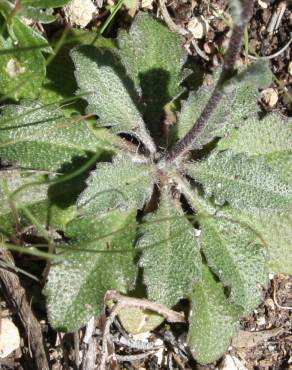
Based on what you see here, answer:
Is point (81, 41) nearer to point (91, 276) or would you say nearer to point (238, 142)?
point (238, 142)

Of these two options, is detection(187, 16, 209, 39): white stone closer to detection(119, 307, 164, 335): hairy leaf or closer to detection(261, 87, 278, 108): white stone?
detection(261, 87, 278, 108): white stone

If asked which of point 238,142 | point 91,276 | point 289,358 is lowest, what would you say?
point 289,358

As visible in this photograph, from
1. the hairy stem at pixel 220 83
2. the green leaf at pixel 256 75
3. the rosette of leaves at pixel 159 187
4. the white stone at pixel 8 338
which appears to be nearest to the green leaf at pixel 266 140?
the rosette of leaves at pixel 159 187

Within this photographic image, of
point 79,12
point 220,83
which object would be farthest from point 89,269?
point 79,12

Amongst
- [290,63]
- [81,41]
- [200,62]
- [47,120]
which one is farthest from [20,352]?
[290,63]

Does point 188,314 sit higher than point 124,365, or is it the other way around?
point 188,314

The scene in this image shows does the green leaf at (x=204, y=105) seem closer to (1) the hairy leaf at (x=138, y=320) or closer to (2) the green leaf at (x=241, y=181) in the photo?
(2) the green leaf at (x=241, y=181)
